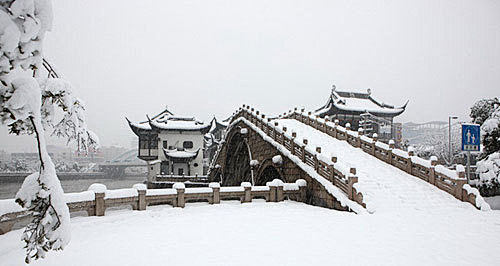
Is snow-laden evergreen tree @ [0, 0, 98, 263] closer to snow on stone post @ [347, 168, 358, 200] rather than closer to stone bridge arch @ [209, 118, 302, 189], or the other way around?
snow on stone post @ [347, 168, 358, 200]

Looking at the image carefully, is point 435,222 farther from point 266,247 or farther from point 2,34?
point 2,34

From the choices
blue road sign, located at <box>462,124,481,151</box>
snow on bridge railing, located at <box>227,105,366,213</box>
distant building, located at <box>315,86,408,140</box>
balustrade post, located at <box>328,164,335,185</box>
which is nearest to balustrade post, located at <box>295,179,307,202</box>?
snow on bridge railing, located at <box>227,105,366,213</box>

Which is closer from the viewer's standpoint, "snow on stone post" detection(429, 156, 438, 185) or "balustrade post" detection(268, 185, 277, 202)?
"snow on stone post" detection(429, 156, 438, 185)

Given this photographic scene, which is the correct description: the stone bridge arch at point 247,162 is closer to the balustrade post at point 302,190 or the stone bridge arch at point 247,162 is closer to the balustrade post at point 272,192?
the balustrade post at point 302,190

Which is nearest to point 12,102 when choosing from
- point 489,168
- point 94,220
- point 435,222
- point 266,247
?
point 266,247

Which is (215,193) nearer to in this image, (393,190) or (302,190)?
(302,190)

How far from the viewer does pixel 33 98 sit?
9.98ft

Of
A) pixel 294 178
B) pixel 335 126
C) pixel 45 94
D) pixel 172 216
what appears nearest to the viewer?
pixel 45 94

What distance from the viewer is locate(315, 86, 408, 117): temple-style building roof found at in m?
31.6

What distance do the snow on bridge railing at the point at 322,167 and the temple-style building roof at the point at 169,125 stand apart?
2278 centimetres

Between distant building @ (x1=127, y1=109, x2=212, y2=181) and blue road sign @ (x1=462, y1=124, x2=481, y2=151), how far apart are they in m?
32.0

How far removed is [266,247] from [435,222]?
5.02m

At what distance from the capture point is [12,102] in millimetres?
2941

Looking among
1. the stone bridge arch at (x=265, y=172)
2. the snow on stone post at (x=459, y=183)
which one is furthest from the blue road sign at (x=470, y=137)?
the stone bridge arch at (x=265, y=172)
